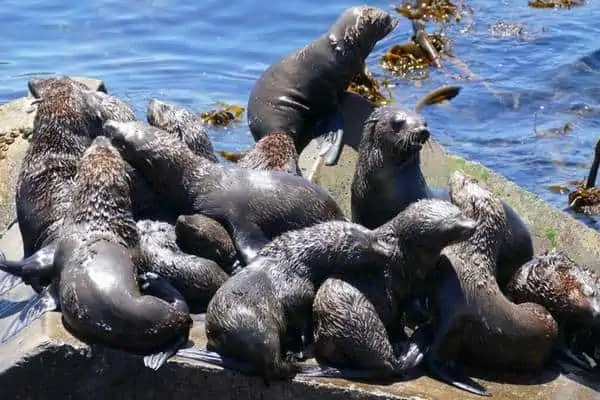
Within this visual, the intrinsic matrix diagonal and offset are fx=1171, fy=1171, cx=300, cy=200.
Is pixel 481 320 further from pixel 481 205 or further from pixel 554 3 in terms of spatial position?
pixel 554 3

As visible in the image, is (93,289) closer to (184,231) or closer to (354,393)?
(184,231)

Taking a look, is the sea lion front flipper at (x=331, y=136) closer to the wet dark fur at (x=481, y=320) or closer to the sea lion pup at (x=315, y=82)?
the sea lion pup at (x=315, y=82)

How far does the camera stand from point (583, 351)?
6184 millimetres

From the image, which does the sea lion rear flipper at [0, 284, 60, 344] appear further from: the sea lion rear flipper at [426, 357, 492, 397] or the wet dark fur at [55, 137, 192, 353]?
the sea lion rear flipper at [426, 357, 492, 397]

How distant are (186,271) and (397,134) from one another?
1451mm

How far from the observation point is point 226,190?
6.43m

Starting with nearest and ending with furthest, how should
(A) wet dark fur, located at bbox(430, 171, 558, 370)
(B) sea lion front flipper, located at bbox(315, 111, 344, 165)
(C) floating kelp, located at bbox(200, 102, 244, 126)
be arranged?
(A) wet dark fur, located at bbox(430, 171, 558, 370), (B) sea lion front flipper, located at bbox(315, 111, 344, 165), (C) floating kelp, located at bbox(200, 102, 244, 126)

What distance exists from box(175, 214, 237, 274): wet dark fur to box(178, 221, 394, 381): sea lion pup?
27 centimetres

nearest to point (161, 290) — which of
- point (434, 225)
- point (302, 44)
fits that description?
point (434, 225)

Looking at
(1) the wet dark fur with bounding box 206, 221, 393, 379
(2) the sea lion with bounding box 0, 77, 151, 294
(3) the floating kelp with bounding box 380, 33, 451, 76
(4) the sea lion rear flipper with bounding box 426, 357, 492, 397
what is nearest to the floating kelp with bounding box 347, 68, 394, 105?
(3) the floating kelp with bounding box 380, 33, 451, 76

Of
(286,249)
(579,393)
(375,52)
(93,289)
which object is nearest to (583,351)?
(579,393)

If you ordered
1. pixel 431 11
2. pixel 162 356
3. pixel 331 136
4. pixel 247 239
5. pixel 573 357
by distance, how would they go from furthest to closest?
pixel 431 11, pixel 331 136, pixel 247 239, pixel 573 357, pixel 162 356

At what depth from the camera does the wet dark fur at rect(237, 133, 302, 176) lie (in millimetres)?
7275

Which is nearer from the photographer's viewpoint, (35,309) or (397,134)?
(35,309)
